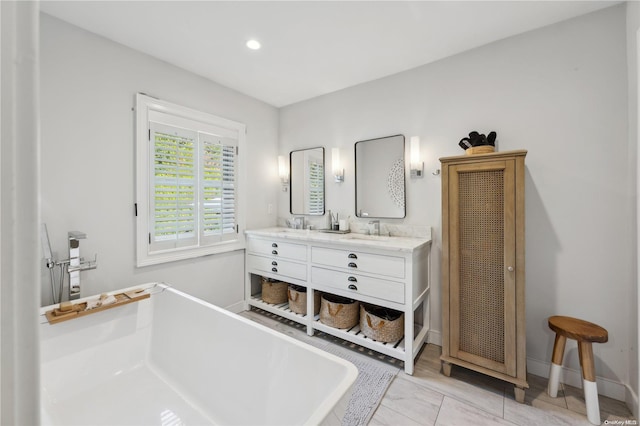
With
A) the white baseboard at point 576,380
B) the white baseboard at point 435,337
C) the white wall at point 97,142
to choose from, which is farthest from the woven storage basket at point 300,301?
the white baseboard at point 576,380

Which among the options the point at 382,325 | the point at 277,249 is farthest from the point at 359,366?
the point at 277,249

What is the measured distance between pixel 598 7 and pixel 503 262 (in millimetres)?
1814

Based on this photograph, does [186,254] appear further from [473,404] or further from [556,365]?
[556,365]

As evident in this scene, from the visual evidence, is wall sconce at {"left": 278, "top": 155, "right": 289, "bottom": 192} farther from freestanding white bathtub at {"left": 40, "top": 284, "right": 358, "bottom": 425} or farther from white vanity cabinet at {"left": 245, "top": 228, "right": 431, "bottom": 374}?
freestanding white bathtub at {"left": 40, "top": 284, "right": 358, "bottom": 425}

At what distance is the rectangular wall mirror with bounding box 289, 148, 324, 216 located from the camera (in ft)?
10.7

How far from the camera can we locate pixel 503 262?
1829 mm

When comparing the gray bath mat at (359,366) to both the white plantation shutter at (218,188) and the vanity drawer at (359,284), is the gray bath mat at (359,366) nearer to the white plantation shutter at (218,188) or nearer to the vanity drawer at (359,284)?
the vanity drawer at (359,284)

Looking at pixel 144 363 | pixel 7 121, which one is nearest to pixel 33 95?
pixel 7 121

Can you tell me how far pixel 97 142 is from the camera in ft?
6.88

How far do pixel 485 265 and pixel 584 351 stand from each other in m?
0.71

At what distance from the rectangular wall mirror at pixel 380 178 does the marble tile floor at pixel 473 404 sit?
54.7 inches

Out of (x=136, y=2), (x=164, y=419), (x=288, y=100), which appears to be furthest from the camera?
(x=288, y=100)

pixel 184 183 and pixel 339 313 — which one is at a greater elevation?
pixel 184 183

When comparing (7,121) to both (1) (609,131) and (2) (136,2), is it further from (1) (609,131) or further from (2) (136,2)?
(1) (609,131)
